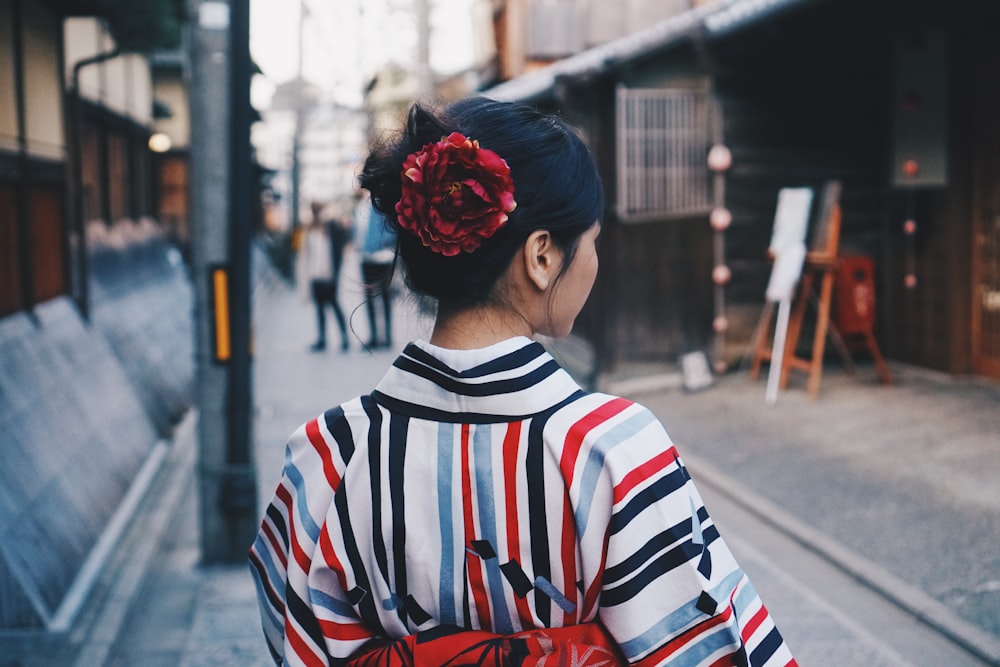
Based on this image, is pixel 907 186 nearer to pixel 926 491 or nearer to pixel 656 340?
pixel 656 340

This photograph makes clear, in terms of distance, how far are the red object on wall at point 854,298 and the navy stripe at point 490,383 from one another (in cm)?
913

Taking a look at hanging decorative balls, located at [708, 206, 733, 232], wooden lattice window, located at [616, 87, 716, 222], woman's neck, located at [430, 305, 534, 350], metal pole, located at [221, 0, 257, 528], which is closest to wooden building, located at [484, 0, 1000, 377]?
wooden lattice window, located at [616, 87, 716, 222]

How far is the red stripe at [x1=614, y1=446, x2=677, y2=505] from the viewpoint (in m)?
1.58

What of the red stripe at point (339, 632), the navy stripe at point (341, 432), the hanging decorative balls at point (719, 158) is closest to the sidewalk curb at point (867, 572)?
the red stripe at point (339, 632)

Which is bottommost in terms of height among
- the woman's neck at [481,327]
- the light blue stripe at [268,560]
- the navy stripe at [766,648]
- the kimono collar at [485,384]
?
the navy stripe at [766,648]

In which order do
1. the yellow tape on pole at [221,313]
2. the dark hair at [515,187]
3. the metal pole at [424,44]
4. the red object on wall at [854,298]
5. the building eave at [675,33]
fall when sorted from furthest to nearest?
1. the metal pole at [424,44]
2. the red object on wall at [854,298]
3. the building eave at [675,33]
4. the yellow tape on pole at [221,313]
5. the dark hair at [515,187]

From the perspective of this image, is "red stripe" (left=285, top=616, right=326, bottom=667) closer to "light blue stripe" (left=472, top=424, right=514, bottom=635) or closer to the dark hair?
"light blue stripe" (left=472, top=424, right=514, bottom=635)

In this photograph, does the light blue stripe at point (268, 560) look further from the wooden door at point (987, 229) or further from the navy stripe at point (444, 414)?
the wooden door at point (987, 229)

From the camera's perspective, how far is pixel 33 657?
167 inches

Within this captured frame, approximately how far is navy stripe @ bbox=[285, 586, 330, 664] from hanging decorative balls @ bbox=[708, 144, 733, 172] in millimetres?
9781

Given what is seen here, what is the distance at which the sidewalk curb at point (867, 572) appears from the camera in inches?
174

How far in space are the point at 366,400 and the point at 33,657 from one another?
3211mm

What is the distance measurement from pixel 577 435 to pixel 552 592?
10.1 inches

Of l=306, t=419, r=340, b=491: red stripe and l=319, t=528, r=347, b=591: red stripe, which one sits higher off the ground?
l=306, t=419, r=340, b=491: red stripe
